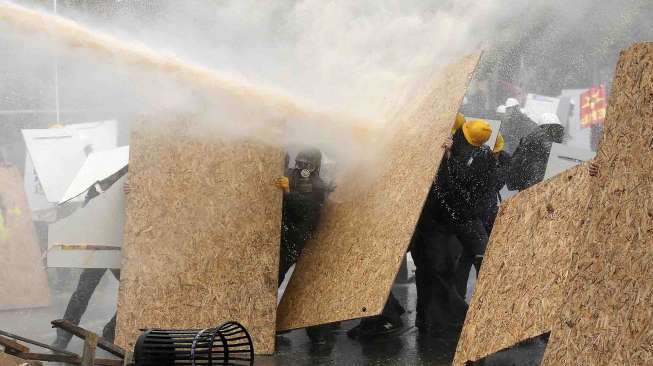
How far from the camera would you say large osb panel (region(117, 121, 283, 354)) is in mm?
7219

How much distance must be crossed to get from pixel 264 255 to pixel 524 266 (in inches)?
85.7

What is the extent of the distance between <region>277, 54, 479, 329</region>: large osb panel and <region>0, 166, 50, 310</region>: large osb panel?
11.1 ft

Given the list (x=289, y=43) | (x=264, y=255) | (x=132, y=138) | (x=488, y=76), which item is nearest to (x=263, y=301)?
(x=264, y=255)

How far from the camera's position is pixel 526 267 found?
6086mm

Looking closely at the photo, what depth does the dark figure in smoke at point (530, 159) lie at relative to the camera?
8.77 m

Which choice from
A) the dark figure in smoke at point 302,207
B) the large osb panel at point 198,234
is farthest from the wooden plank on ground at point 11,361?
the dark figure in smoke at point 302,207

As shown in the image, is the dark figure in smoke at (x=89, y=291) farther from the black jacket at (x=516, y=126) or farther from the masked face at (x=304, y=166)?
the black jacket at (x=516, y=126)

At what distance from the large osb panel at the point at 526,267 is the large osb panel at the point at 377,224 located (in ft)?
2.05

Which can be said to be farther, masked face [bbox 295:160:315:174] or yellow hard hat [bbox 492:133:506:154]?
yellow hard hat [bbox 492:133:506:154]

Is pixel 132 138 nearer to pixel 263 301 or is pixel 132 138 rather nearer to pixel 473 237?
pixel 263 301

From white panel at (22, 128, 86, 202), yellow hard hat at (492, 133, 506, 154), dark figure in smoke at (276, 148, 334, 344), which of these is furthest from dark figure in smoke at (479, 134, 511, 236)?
white panel at (22, 128, 86, 202)

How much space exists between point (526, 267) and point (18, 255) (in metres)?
6.09

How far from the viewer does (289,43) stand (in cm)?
930

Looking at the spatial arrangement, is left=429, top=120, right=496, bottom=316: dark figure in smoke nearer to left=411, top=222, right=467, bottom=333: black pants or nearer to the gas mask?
left=411, top=222, right=467, bottom=333: black pants
